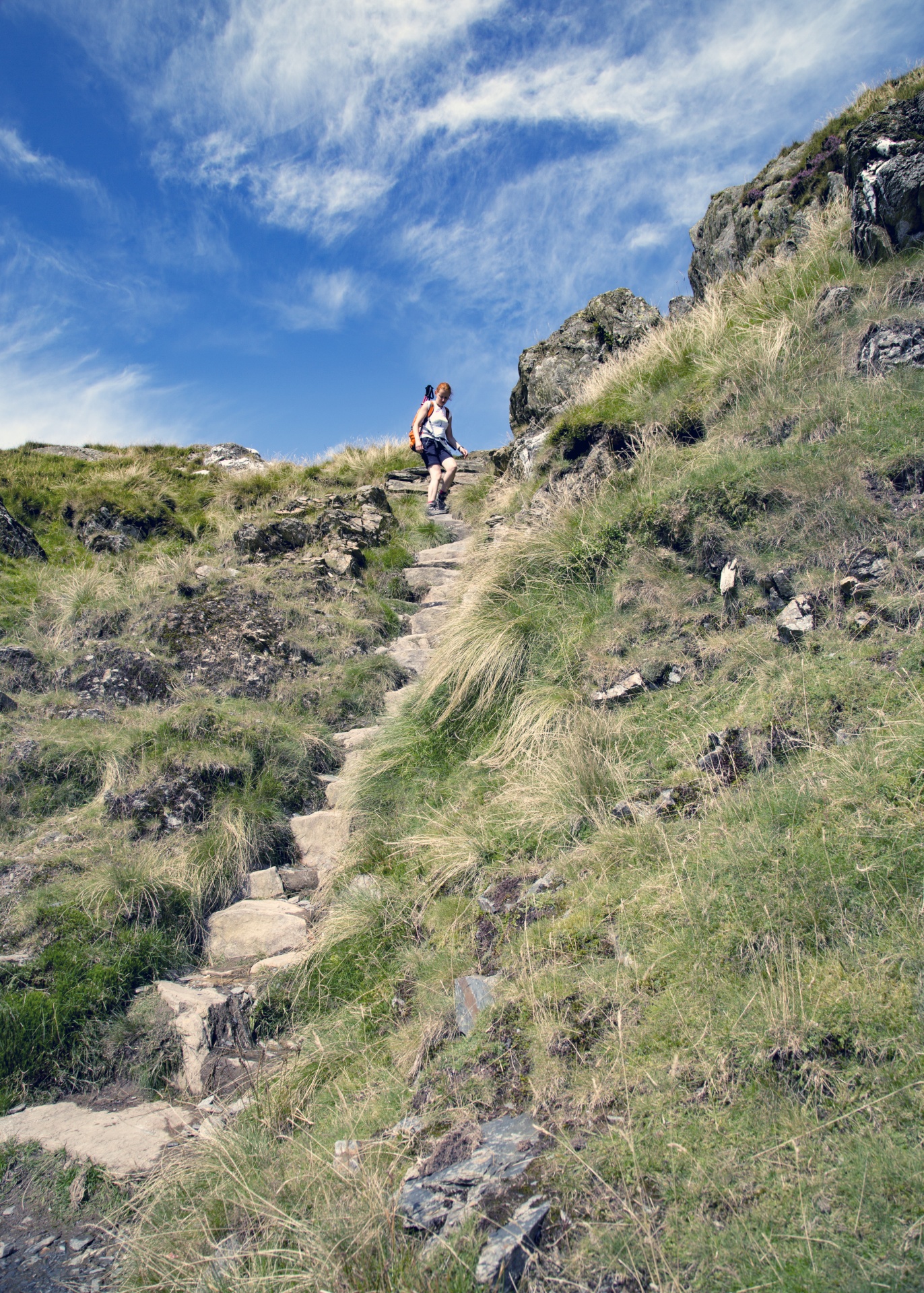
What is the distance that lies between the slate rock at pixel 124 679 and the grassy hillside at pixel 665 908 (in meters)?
3.00

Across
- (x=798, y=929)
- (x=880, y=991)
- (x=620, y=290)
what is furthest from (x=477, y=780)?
(x=620, y=290)

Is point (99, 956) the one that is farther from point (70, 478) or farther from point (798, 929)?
point (70, 478)

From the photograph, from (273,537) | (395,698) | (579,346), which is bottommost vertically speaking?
(395,698)

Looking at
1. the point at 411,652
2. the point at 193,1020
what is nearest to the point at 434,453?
the point at 411,652

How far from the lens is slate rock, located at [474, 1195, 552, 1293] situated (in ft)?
6.34

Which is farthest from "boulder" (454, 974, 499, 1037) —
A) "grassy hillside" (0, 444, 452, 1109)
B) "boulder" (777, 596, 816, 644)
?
"boulder" (777, 596, 816, 644)

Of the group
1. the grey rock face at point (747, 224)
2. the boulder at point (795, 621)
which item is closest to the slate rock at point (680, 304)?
the grey rock face at point (747, 224)

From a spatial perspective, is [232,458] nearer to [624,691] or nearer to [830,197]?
[830,197]

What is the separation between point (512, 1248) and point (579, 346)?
12.7 metres

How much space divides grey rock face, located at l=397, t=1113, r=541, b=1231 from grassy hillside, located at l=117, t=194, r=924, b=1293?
0.07m

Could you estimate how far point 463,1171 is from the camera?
2.32 metres

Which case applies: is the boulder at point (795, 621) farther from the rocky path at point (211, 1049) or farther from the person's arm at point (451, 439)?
the person's arm at point (451, 439)

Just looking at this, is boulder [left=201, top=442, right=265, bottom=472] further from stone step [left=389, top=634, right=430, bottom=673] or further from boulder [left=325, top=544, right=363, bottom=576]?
stone step [left=389, top=634, right=430, bottom=673]

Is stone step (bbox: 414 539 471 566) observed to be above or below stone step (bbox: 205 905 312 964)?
above
